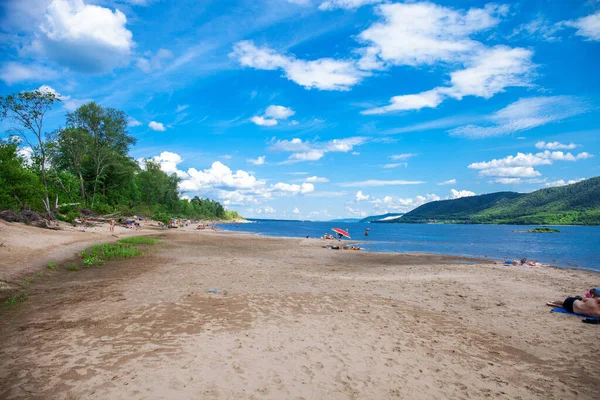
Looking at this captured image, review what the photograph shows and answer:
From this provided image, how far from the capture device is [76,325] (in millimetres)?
7516

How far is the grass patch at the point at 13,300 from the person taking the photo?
9.19 meters

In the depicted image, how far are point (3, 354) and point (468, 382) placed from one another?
28.9ft

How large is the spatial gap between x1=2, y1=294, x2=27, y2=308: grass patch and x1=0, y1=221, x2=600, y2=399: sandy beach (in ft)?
0.65

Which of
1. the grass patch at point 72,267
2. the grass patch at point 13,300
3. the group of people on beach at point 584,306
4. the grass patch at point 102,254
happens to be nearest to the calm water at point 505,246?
the group of people on beach at point 584,306

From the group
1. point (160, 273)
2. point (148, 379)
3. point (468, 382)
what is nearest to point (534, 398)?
point (468, 382)

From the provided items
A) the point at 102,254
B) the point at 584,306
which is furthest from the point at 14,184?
the point at 584,306

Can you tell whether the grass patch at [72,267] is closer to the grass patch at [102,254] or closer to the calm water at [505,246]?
the grass patch at [102,254]

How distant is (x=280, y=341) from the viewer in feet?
23.1

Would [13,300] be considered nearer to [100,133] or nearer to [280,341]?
[280,341]

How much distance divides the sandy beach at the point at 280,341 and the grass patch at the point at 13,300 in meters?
0.20

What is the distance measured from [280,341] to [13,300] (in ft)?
28.7

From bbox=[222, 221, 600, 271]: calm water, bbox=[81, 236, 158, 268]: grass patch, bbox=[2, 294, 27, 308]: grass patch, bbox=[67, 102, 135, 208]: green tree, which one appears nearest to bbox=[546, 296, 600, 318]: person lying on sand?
bbox=[2, 294, 27, 308]: grass patch

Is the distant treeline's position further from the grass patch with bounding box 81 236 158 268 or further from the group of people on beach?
the group of people on beach

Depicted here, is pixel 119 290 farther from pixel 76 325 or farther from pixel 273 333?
pixel 273 333
